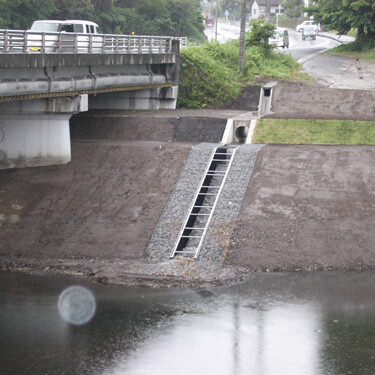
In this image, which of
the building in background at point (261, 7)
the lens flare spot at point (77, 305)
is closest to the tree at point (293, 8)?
the building in background at point (261, 7)

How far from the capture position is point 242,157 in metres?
38.8

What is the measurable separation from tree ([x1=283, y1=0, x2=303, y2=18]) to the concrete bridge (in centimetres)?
8998

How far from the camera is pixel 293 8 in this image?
450 feet

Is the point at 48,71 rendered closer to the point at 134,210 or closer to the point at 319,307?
the point at 134,210

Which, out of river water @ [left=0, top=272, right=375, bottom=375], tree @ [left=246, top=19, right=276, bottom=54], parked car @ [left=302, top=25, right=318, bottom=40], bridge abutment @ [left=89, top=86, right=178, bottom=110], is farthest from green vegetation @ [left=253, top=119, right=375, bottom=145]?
parked car @ [left=302, top=25, right=318, bottom=40]

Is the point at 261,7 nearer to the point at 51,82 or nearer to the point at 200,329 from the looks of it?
the point at 51,82

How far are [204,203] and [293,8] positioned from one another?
109 m

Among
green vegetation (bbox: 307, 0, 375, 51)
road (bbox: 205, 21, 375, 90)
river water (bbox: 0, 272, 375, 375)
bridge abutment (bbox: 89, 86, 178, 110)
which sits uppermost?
green vegetation (bbox: 307, 0, 375, 51)

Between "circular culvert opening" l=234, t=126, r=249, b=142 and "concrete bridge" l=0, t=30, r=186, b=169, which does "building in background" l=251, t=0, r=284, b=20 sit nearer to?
"circular culvert opening" l=234, t=126, r=249, b=142

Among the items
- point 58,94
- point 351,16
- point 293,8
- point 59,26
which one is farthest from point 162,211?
point 293,8

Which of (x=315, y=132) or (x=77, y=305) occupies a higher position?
(x=315, y=132)

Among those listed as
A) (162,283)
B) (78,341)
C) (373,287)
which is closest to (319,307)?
(373,287)

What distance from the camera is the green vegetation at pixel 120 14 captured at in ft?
241

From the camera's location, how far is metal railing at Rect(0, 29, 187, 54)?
3341 cm
